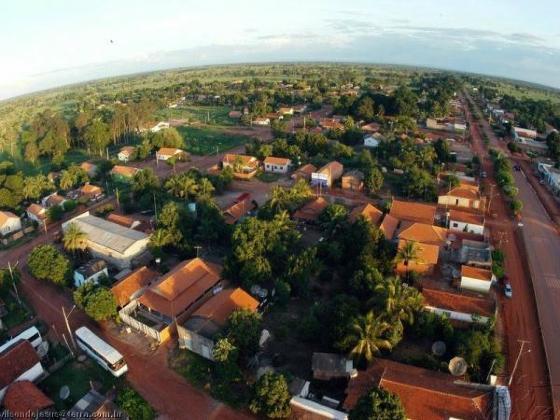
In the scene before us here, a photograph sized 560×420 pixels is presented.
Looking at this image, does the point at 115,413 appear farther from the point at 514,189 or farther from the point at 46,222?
the point at 514,189

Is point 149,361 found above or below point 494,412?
below

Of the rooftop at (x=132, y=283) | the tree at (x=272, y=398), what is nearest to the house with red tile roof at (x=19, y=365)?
the rooftop at (x=132, y=283)

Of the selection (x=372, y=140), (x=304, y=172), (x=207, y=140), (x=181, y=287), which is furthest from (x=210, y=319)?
(x=207, y=140)

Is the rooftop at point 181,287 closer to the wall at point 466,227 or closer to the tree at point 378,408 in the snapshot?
the tree at point 378,408

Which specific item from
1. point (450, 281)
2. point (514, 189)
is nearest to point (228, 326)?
point (450, 281)

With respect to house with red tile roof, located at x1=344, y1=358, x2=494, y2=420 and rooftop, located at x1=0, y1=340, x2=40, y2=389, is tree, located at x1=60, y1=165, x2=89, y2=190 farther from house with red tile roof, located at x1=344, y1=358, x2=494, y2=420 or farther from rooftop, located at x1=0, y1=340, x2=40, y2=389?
house with red tile roof, located at x1=344, y1=358, x2=494, y2=420

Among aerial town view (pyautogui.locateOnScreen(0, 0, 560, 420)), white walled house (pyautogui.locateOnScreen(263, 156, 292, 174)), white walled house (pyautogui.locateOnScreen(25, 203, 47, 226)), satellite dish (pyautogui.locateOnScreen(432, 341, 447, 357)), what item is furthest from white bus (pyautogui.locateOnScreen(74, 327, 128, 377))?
white walled house (pyautogui.locateOnScreen(263, 156, 292, 174))
